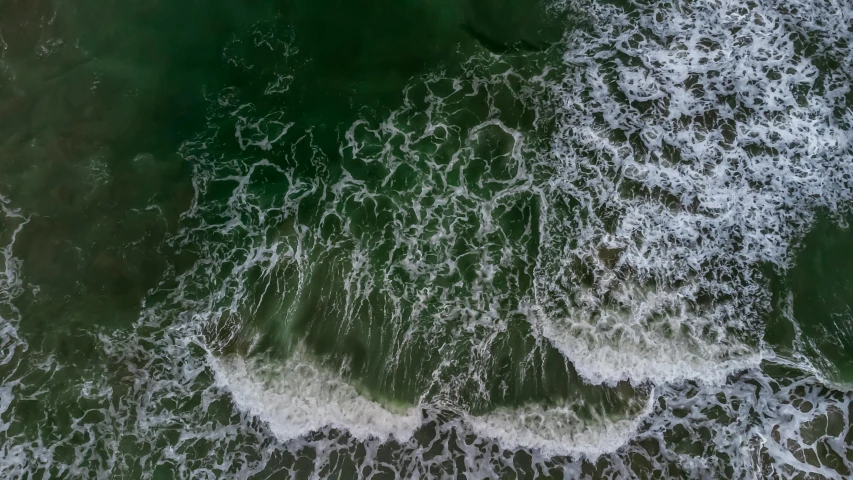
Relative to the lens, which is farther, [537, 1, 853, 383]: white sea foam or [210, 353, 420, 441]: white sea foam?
[537, 1, 853, 383]: white sea foam

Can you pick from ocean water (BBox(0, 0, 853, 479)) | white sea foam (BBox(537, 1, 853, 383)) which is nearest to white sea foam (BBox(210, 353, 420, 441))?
ocean water (BBox(0, 0, 853, 479))

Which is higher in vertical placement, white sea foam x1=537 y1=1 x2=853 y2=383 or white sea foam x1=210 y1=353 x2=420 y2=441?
white sea foam x1=537 y1=1 x2=853 y2=383

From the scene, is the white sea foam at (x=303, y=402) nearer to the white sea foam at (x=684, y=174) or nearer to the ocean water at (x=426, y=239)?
the ocean water at (x=426, y=239)

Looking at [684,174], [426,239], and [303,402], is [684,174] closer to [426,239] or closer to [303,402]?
[426,239]

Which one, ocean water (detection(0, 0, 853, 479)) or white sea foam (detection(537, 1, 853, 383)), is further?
white sea foam (detection(537, 1, 853, 383))

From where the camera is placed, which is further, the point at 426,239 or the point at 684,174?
the point at 684,174

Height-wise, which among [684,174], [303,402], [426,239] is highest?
[684,174]

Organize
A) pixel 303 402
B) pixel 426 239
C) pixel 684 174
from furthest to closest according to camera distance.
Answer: pixel 684 174, pixel 426 239, pixel 303 402

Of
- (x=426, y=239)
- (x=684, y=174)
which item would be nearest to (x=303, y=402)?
(x=426, y=239)

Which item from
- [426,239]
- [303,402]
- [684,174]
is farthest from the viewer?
[684,174]

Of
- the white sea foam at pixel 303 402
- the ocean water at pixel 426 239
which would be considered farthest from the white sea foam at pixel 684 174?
the white sea foam at pixel 303 402

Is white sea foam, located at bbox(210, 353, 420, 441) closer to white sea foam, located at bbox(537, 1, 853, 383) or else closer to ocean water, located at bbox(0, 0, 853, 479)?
ocean water, located at bbox(0, 0, 853, 479)
